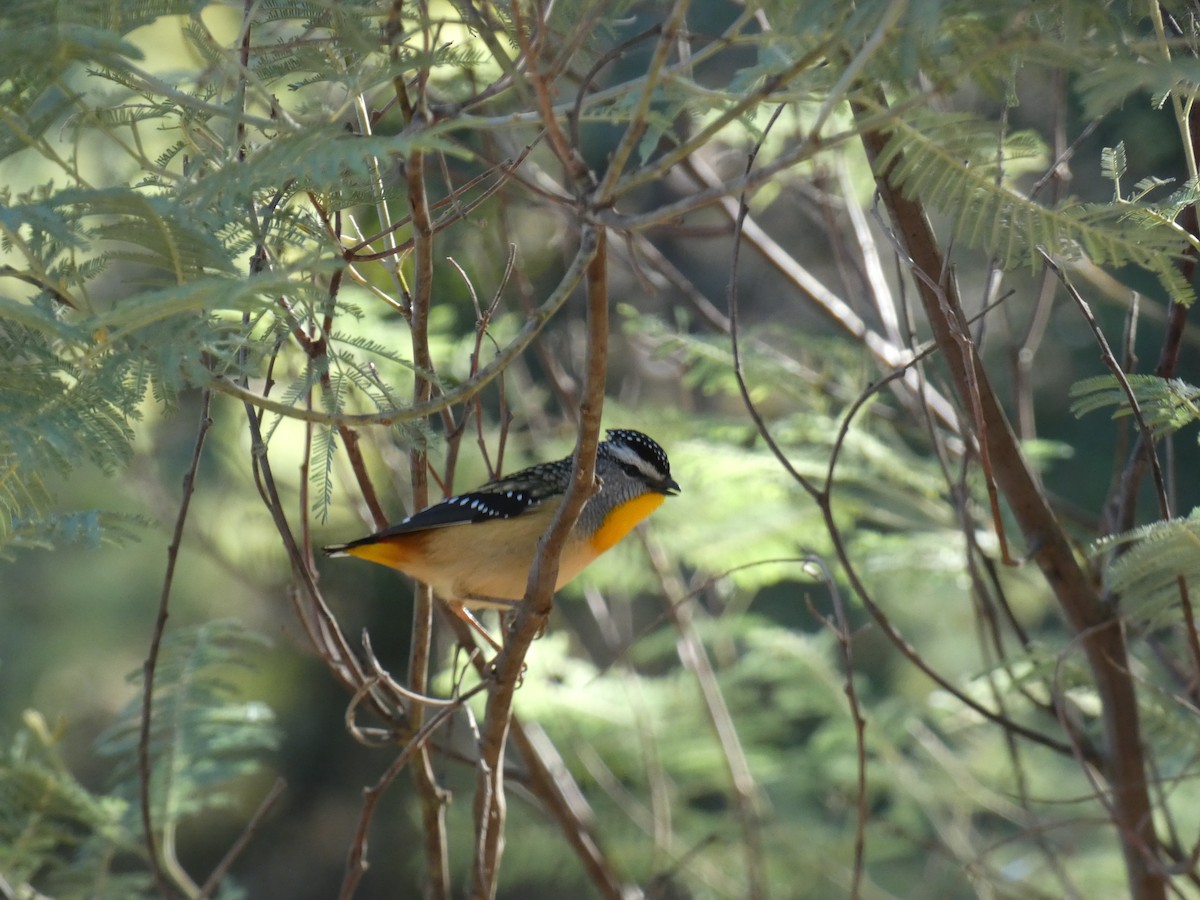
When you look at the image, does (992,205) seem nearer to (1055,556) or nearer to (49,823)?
(1055,556)

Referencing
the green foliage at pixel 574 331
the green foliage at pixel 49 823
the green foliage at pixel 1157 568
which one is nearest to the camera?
the green foliage at pixel 574 331

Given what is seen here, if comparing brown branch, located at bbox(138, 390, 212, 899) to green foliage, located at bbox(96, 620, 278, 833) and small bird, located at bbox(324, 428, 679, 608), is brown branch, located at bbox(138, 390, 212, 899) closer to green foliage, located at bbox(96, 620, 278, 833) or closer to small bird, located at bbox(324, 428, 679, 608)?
green foliage, located at bbox(96, 620, 278, 833)

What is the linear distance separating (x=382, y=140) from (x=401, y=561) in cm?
207

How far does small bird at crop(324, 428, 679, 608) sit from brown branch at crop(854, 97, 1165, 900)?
1.20 meters

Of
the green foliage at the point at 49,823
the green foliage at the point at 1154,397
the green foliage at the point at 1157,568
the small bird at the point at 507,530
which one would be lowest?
the green foliage at the point at 49,823

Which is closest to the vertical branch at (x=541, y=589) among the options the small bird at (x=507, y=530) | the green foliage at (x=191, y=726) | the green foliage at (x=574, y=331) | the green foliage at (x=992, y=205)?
the green foliage at (x=574, y=331)

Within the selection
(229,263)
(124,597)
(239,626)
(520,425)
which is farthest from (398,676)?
(229,263)

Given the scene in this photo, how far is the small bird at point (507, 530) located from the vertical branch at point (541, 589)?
711 millimetres

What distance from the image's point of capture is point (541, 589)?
232 cm

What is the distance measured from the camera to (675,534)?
519 cm

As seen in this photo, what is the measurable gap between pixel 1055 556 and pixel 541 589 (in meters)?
1.44

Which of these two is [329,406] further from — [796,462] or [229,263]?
[796,462]

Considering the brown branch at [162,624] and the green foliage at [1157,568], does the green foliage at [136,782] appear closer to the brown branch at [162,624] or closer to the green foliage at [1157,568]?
the brown branch at [162,624]

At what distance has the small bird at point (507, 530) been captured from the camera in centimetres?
345
